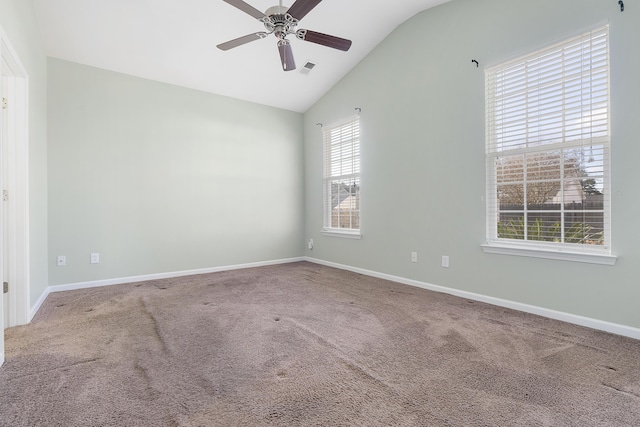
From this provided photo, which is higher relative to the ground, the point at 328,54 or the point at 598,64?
the point at 328,54

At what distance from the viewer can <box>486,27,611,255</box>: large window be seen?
2.45 meters

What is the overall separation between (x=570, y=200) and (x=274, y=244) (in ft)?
13.4

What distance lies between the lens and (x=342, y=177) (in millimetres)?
4969

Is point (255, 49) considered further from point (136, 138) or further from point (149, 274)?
point (149, 274)

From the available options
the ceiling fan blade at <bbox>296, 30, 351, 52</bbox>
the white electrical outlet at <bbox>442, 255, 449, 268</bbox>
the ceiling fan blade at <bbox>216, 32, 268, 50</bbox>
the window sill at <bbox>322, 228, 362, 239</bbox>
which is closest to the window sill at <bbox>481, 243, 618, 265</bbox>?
the white electrical outlet at <bbox>442, 255, 449, 268</bbox>

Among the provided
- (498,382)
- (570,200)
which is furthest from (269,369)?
(570,200)

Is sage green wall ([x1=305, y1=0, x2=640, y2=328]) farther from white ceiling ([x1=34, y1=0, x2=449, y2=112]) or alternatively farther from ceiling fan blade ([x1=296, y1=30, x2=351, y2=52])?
ceiling fan blade ([x1=296, y1=30, x2=351, y2=52])

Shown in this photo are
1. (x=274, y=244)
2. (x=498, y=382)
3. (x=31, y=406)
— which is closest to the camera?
(x=31, y=406)

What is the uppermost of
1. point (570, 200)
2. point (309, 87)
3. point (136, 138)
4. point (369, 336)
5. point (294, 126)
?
point (309, 87)

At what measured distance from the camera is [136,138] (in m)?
4.10

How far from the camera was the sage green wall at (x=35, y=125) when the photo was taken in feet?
8.08

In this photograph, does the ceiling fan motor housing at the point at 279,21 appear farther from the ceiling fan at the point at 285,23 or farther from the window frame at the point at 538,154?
the window frame at the point at 538,154

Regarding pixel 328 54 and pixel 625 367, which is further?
pixel 328 54

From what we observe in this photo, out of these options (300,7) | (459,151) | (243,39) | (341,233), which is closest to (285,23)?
(300,7)
